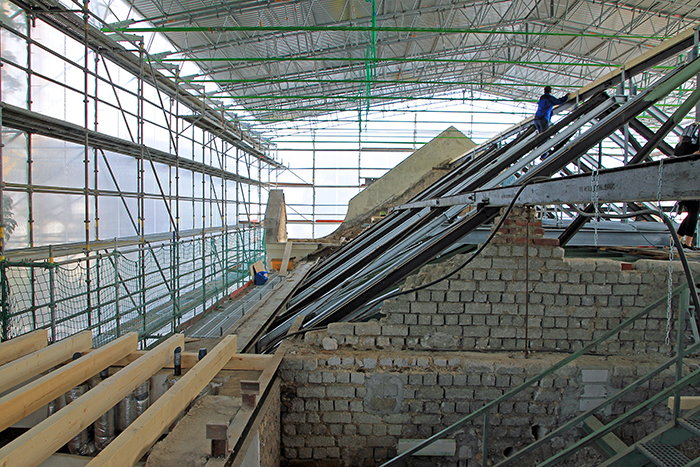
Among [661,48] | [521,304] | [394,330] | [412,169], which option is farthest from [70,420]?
[412,169]

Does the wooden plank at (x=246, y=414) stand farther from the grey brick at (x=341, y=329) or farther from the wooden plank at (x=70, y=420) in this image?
the wooden plank at (x=70, y=420)

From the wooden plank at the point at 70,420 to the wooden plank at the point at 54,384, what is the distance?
35 centimetres

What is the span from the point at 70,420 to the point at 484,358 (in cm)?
316

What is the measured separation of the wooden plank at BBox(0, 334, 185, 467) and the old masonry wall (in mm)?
1268

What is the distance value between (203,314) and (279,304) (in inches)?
164

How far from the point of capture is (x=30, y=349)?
118 inches

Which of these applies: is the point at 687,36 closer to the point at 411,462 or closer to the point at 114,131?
→ the point at 411,462

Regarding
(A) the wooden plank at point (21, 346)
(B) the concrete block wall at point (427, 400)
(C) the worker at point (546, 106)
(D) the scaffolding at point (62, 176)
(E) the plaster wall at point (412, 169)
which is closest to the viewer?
(A) the wooden plank at point (21, 346)

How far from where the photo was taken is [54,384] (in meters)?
2.38

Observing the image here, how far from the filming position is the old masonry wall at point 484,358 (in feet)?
11.3

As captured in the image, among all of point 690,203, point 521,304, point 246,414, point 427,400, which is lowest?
point 427,400

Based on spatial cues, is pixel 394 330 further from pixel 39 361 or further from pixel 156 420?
pixel 39 361

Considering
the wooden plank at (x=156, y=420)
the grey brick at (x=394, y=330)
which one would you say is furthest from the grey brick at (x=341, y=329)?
the wooden plank at (x=156, y=420)

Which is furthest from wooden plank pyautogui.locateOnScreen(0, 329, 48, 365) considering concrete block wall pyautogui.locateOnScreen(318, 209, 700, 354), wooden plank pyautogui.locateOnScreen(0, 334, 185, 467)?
concrete block wall pyautogui.locateOnScreen(318, 209, 700, 354)
